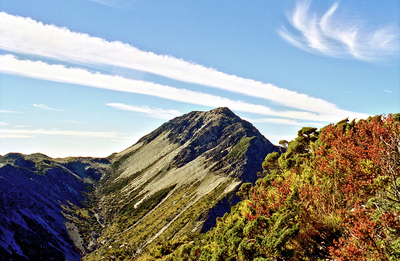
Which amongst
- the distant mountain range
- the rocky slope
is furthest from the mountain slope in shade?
the rocky slope

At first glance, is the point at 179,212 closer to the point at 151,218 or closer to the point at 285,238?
the point at 151,218

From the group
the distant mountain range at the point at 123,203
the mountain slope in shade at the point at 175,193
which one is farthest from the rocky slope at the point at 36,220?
the mountain slope in shade at the point at 175,193

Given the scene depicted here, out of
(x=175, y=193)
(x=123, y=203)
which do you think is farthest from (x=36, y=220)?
(x=175, y=193)

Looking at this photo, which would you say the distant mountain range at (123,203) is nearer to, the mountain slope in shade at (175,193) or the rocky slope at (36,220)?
the rocky slope at (36,220)

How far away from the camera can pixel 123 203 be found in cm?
14712

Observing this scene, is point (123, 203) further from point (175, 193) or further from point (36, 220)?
point (36, 220)

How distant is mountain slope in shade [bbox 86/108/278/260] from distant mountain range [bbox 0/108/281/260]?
0.46m

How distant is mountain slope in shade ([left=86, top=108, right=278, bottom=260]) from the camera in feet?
281

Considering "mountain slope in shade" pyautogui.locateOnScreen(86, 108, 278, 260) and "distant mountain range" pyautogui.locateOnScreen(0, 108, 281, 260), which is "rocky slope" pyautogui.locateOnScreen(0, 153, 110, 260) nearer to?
"distant mountain range" pyautogui.locateOnScreen(0, 108, 281, 260)

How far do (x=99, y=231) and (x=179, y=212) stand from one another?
45.2 meters

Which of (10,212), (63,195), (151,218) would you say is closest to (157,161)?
(63,195)

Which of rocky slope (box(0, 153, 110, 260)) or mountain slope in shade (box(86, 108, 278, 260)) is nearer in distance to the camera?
rocky slope (box(0, 153, 110, 260))

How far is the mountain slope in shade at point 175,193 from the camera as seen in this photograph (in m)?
85.6

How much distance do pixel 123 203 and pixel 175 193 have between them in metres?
45.7
